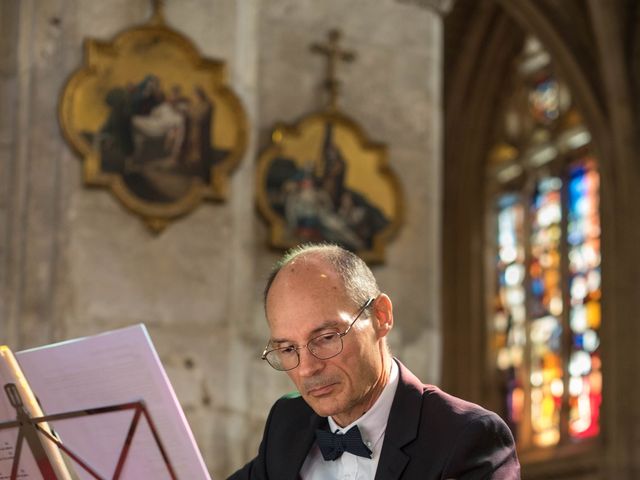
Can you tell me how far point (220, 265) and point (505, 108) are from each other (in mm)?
12130

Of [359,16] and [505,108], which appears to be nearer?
[359,16]

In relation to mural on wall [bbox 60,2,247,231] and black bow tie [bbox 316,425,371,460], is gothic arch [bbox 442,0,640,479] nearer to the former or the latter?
mural on wall [bbox 60,2,247,231]

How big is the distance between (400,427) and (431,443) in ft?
0.36

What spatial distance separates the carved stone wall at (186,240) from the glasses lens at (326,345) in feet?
13.2

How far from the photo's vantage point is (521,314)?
59.6ft

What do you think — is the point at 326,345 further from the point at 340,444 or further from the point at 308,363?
the point at 340,444

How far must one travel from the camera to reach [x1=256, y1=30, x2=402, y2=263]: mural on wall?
7625 millimetres

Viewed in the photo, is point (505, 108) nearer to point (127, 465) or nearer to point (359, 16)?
point (359, 16)

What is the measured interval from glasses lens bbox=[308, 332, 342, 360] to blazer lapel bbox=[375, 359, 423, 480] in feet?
0.84

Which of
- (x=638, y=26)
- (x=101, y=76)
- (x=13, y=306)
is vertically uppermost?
(x=638, y=26)

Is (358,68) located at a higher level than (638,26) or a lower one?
lower

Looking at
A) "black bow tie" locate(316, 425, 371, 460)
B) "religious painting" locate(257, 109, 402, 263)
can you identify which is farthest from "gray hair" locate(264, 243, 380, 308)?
"religious painting" locate(257, 109, 402, 263)

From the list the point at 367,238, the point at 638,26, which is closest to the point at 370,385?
the point at 367,238

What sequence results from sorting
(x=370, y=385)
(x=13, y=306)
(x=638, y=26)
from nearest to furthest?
(x=370, y=385), (x=13, y=306), (x=638, y=26)
